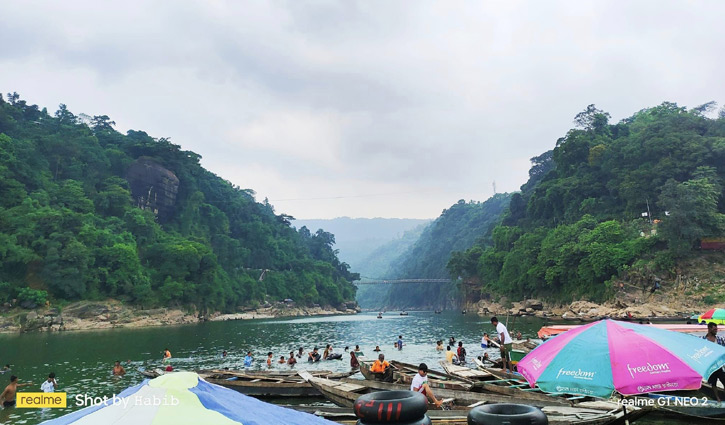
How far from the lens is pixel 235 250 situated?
327 ft

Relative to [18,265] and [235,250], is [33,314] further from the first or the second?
[235,250]

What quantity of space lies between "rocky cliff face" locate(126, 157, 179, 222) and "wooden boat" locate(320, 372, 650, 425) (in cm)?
8884

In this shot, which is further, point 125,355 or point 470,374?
point 125,355

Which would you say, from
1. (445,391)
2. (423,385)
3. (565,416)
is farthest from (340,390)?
(565,416)

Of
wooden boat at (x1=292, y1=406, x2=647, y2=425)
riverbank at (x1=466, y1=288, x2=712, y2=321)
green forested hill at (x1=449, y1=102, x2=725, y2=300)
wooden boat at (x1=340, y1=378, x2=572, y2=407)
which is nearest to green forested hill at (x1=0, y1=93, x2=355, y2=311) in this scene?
green forested hill at (x1=449, y1=102, x2=725, y2=300)

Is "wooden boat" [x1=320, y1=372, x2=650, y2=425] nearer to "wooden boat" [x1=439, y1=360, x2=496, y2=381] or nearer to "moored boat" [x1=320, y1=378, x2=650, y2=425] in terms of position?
"moored boat" [x1=320, y1=378, x2=650, y2=425]

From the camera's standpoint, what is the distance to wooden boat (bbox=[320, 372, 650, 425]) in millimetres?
8297

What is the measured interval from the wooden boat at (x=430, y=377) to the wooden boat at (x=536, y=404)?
2.82 ft

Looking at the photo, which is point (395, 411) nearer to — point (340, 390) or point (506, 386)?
point (506, 386)

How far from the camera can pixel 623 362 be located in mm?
6926

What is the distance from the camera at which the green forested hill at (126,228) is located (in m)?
57.9

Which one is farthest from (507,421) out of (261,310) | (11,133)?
(11,133)

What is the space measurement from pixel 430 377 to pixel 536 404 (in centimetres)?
465

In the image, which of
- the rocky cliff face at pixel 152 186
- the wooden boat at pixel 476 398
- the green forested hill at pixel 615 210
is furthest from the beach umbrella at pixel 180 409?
the rocky cliff face at pixel 152 186
